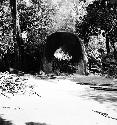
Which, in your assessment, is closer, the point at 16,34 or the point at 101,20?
the point at 16,34

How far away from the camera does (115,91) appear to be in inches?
452

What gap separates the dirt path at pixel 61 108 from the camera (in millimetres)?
7170

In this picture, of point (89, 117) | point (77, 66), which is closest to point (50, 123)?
point (89, 117)

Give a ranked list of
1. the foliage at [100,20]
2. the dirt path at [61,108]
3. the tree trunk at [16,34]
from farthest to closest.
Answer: the foliage at [100,20]
the tree trunk at [16,34]
the dirt path at [61,108]

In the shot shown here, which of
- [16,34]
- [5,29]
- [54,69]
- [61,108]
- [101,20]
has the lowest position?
[61,108]

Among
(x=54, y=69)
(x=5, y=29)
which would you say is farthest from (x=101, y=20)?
(x=5, y=29)

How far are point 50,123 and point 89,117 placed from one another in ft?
4.06

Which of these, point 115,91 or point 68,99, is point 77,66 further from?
point 68,99

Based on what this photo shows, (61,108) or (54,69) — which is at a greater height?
(54,69)

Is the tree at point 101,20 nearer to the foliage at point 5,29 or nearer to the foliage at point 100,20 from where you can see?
the foliage at point 100,20

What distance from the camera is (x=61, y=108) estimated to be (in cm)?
831

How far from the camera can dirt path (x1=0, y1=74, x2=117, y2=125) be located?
7170mm

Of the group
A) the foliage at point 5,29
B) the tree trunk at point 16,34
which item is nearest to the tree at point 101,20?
the foliage at point 5,29

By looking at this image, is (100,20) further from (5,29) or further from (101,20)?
(5,29)
